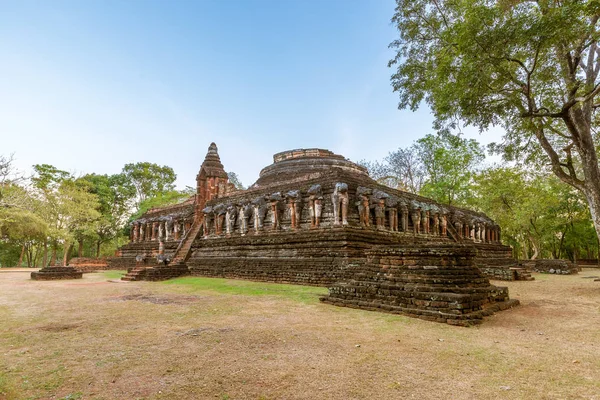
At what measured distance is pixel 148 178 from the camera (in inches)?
1726

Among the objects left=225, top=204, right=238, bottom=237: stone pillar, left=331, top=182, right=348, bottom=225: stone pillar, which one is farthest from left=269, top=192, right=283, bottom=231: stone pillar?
left=331, top=182, right=348, bottom=225: stone pillar

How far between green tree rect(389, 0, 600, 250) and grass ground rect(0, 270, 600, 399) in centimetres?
602

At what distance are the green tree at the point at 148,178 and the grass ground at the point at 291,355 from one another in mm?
38771

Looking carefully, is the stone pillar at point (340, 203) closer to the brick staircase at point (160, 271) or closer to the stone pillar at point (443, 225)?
the brick staircase at point (160, 271)

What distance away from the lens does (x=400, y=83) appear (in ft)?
49.0

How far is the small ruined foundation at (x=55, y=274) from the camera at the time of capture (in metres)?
17.2

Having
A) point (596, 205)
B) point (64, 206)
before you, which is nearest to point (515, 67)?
point (596, 205)

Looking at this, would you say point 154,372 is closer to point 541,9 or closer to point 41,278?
point 541,9

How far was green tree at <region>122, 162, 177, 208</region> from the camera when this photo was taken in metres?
42.9

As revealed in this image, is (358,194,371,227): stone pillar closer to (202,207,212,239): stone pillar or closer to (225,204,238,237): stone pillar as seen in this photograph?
(225,204,238,237): stone pillar

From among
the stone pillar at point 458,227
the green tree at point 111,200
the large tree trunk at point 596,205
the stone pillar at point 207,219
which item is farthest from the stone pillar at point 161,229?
the large tree trunk at point 596,205

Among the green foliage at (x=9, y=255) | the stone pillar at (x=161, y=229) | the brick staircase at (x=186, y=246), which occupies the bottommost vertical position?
the green foliage at (x=9, y=255)

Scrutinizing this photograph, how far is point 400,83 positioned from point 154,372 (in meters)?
14.7

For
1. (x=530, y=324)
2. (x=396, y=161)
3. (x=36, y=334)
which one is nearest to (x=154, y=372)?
(x=36, y=334)
